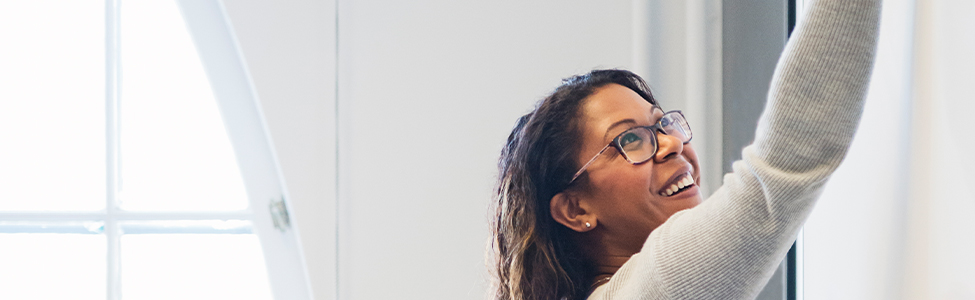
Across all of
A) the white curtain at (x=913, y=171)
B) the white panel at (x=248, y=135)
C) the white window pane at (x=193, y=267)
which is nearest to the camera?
the white curtain at (x=913, y=171)

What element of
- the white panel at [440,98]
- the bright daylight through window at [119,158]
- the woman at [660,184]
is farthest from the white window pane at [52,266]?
the woman at [660,184]

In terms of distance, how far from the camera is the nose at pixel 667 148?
82cm

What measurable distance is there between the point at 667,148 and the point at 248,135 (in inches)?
50.6

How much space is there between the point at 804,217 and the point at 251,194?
1549 millimetres

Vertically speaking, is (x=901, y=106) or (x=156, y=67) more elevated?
(x=156, y=67)

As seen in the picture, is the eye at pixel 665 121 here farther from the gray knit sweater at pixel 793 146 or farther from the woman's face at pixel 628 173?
the gray knit sweater at pixel 793 146

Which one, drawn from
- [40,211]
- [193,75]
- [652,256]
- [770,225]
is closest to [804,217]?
[770,225]

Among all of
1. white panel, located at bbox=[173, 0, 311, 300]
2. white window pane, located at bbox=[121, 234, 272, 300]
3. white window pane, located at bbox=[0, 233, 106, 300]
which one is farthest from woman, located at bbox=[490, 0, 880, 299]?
white window pane, located at bbox=[0, 233, 106, 300]

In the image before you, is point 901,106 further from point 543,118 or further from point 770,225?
point 543,118

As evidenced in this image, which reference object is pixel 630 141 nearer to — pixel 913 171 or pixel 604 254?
pixel 604 254

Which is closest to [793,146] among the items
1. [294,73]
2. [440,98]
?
[440,98]

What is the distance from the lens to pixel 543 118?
93 cm

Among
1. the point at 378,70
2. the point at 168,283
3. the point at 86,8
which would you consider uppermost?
the point at 86,8

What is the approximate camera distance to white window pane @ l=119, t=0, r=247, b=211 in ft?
5.98
